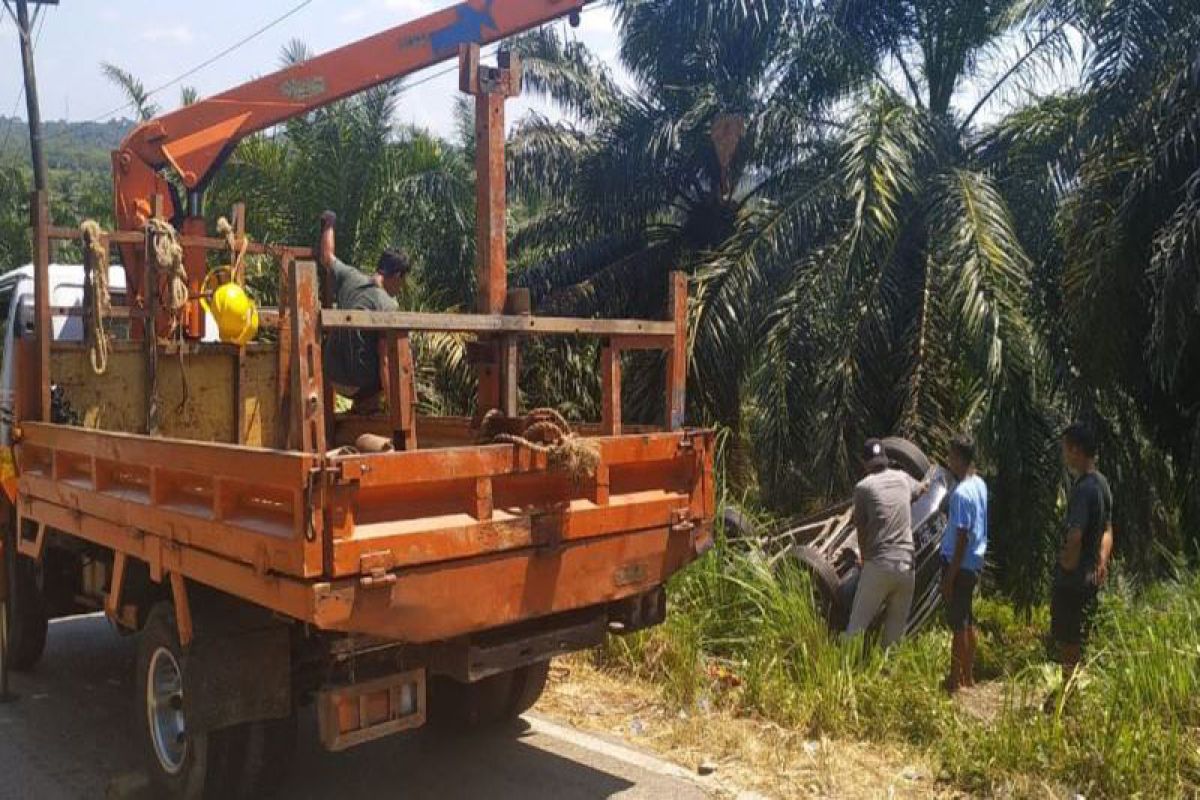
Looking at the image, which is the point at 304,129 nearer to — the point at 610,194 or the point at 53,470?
the point at 610,194

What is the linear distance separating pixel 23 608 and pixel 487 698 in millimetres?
2860

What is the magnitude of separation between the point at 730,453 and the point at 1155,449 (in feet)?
12.8

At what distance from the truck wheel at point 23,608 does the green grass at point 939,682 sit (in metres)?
3.24

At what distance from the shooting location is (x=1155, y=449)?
841 centimetres

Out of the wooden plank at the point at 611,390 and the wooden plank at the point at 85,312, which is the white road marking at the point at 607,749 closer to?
the wooden plank at the point at 611,390

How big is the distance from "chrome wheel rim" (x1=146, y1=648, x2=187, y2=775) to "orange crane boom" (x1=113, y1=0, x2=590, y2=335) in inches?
116

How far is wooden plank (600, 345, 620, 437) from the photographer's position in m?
5.12

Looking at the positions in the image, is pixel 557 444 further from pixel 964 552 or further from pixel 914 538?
pixel 914 538

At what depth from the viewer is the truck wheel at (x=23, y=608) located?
6.34 m

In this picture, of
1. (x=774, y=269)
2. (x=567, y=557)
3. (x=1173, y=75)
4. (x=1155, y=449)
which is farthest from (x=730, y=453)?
(x=567, y=557)

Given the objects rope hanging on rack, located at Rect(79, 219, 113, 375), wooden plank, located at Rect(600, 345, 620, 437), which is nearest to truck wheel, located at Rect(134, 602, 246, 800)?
rope hanging on rack, located at Rect(79, 219, 113, 375)

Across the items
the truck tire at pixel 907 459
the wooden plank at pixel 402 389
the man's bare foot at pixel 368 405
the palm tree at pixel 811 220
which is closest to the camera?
the wooden plank at pixel 402 389

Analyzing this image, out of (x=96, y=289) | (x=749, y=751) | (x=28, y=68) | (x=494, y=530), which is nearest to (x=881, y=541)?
(x=749, y=751)

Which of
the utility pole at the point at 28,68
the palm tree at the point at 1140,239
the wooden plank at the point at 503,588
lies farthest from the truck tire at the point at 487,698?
the utility pole at the point at 28,68
